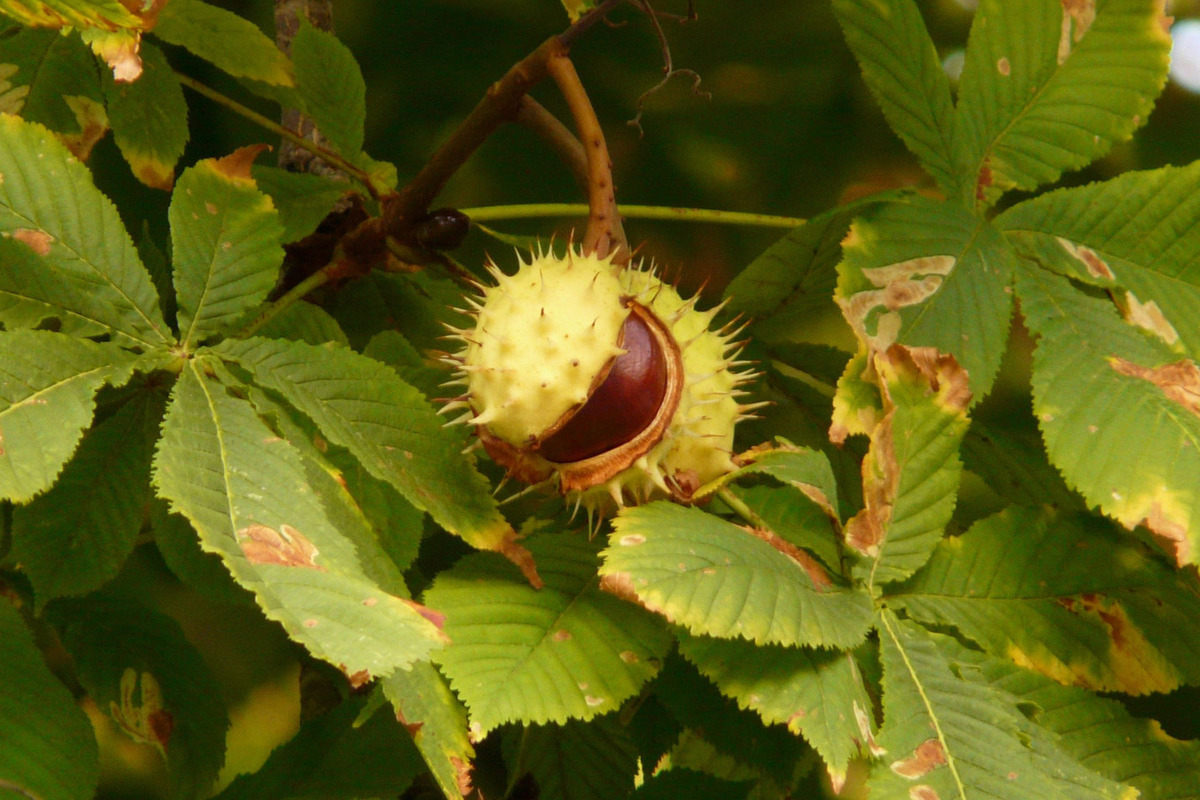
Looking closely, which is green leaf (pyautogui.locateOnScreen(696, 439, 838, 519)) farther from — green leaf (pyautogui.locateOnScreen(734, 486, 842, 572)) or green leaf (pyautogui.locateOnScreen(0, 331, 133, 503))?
green leaf (pyautogui.locateOnScreen(0, 331, 133, 503))

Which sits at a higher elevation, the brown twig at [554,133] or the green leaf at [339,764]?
the brown twig at [554,133]

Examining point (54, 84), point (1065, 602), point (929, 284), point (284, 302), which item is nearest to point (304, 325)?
point (284, 302)

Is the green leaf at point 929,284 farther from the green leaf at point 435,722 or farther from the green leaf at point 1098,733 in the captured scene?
the green leaf at point 435,722

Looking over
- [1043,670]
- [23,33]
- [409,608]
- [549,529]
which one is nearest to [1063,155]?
[1043,670]

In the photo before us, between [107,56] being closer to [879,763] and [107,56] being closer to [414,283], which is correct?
[414,283]

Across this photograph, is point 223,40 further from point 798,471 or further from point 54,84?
point 798,471

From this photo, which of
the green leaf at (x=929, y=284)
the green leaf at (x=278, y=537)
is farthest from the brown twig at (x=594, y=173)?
the green leaf at (x=278, y=537)
